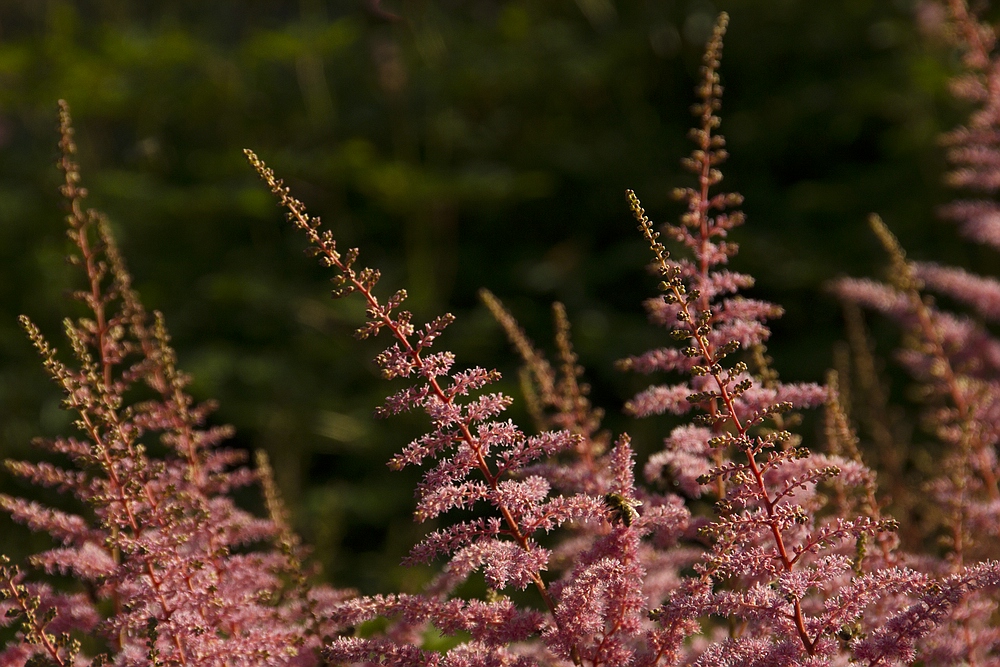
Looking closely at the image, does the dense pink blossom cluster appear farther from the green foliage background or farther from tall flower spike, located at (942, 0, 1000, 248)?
the green foliage background

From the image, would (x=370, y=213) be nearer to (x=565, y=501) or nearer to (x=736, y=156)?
(x=736, y=156)

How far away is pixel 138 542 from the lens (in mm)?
1177

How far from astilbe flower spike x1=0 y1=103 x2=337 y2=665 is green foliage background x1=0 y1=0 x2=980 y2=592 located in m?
3.10

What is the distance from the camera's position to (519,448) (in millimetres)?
1211

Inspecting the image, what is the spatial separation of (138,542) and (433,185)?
4291mm

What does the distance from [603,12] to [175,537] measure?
6232 mm

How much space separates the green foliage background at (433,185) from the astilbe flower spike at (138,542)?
3.10 metres

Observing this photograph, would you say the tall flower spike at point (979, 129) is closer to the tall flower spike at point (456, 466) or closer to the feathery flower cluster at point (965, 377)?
the feathery flower cluster at point (965, 377)

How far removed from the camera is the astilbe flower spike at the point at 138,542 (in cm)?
121

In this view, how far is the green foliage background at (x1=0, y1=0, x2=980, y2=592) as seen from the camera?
5.29 metres

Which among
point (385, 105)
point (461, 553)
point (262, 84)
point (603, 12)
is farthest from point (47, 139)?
point (461, 553)

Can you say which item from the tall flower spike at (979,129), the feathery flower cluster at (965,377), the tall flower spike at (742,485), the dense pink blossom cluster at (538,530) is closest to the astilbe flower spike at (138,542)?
the dense pink blossom cluster at (538,530)

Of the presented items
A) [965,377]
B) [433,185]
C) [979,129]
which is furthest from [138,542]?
[433,185]

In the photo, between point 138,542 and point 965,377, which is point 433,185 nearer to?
point 965,377
